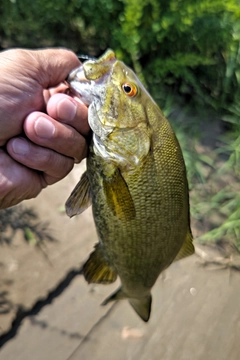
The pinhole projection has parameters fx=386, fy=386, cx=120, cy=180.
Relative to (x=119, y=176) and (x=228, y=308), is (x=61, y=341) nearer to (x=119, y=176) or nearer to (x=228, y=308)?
(x=228, y=308)

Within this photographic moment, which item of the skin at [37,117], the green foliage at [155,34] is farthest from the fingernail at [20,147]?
the green foliage at [155,34]

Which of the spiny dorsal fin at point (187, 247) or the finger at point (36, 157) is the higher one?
Result: the finger at point (36, 157)

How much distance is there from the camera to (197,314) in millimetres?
2445

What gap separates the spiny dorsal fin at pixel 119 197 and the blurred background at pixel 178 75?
1305mm

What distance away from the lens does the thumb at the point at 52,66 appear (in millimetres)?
1413

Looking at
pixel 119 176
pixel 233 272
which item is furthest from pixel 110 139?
pixel 233 272

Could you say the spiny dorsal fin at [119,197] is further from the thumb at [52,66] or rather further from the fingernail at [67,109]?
the thumb at [52,66]

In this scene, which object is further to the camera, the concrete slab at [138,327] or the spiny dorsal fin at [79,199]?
the concrete slab at [138,327]

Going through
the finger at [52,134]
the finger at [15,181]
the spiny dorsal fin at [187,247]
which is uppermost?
the finger at [52,134]

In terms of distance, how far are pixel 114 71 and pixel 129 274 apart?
0.77 meters

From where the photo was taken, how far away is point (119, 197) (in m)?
1.31

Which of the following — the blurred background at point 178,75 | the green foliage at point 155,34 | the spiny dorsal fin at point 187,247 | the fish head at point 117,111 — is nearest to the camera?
the fish head at point 117,111

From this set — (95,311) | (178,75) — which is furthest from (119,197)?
(178,75)

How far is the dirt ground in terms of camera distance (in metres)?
2.20
